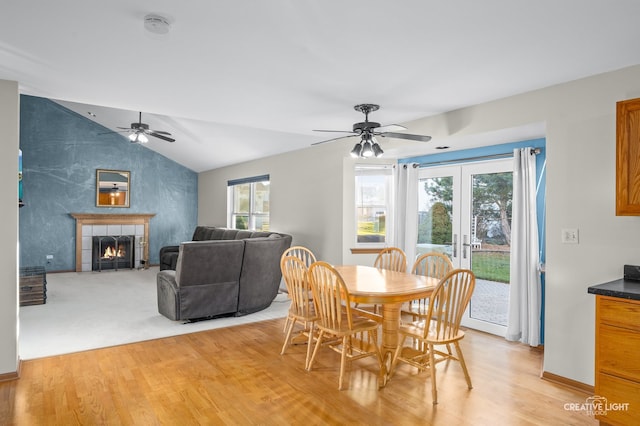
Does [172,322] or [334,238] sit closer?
[172,322]

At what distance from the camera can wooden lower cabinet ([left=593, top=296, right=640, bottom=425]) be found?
223cm

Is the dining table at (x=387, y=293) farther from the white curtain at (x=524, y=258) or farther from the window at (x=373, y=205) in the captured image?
the window at (x=373, y=205)

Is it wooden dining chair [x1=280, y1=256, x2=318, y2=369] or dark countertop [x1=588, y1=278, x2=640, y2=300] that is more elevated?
dark countertop [x1=588, y1=278, x2=640, y2=300]

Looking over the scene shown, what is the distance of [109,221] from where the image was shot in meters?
8.62

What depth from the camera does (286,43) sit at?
246 centimetres

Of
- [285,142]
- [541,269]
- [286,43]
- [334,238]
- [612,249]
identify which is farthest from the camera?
[285,142]

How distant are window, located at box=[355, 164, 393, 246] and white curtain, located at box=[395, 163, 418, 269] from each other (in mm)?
260

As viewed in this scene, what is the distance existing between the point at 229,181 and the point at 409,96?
18.7 ft

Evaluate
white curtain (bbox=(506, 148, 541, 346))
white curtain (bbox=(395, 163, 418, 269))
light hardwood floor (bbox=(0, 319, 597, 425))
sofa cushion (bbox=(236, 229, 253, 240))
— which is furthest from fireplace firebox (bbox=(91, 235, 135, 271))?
white curtain (bbox=(506, 148, 541, 346))

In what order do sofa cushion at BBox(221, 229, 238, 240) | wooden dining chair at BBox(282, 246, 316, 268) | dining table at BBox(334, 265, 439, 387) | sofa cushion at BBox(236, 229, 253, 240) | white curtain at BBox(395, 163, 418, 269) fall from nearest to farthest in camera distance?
1. dining table at BBox(334, 265, 439, 387)
2. wooden dining chair at BBox(282, 246, 316, 268)
3. white curtain at BBox(395, 163, 418, 269)
4. sofa cushion at BBox(236, 229, 253, 240)
5. sofa cushion at BBox(221, 229, 238, 240)

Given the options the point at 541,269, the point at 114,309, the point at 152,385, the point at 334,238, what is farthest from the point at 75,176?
the point at 541,269

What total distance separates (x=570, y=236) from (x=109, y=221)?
28.2 ft

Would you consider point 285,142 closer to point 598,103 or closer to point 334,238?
point 334,238

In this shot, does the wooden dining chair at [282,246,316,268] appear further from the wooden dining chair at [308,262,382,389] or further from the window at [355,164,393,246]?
the window at [355,164,393,246]
